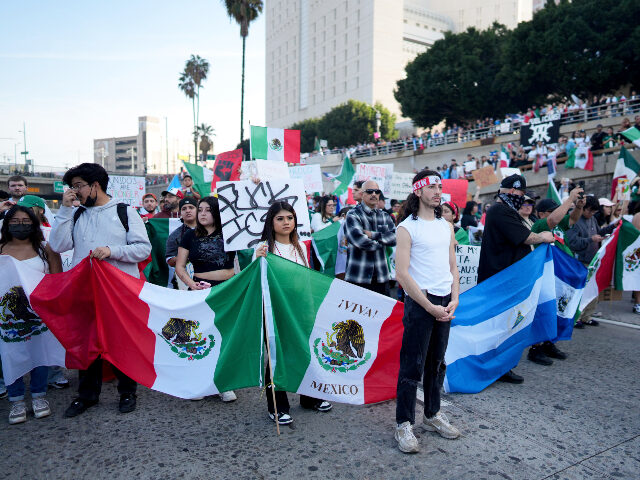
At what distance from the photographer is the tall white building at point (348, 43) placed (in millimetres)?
74562

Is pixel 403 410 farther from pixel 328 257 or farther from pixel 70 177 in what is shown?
pixel 328 257

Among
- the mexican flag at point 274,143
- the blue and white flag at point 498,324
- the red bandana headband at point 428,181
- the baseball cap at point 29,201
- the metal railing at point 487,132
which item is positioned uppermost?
the metal railing at point 487,132

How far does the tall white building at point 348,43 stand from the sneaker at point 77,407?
73293mm

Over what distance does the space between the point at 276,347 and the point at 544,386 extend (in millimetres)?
2594

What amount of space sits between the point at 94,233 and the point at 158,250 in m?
2.27

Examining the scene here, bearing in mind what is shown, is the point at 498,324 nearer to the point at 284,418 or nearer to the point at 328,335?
the point at 328,335

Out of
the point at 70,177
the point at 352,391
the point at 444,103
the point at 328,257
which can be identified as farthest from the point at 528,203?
the point at 444,103

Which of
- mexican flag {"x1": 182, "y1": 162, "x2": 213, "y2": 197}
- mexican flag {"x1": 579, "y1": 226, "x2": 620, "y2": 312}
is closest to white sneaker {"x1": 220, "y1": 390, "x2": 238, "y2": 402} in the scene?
mexican flag {"x1": 579, "y1": 226, "x2": 620, "y2": 312}

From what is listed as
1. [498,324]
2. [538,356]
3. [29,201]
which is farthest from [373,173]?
[29,201]

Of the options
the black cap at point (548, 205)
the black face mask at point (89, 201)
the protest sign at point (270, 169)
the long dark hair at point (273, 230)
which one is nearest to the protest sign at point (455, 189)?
the black cap at point (548, 205)

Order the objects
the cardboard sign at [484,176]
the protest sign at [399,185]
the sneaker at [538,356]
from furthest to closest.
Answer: the cardboard sign at [484,176] < the protest sign at [399,185] < the sneaker at [538,356]

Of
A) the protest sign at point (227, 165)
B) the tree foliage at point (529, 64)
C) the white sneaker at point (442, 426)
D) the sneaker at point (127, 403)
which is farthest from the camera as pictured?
the tree foliage at point (529, 64)

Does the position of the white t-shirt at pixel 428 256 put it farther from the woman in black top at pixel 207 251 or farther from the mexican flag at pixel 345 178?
the mexican flag at pixel 345 178

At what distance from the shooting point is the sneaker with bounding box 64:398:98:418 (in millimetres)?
3602
